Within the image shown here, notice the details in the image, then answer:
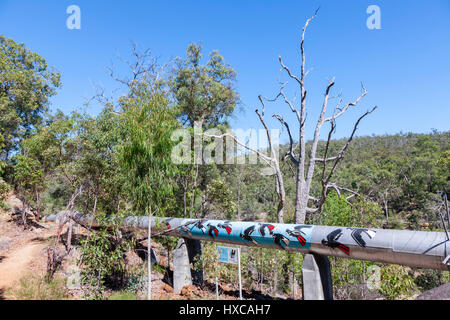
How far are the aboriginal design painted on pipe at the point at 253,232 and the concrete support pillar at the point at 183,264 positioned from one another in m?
0.65

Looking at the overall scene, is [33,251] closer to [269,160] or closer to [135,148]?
[135,148]

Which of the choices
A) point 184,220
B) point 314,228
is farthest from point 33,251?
point 314,228

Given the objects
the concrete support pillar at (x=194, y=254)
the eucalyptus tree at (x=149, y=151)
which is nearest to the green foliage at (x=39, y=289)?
the eucalyptus tree at (x=149, y=151)

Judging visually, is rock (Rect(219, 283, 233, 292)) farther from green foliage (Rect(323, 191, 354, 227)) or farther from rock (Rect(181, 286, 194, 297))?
green foliage (Rect(323, 191, 354, 227))

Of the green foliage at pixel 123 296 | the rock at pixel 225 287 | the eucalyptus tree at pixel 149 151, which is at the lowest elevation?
the rock at pixel 225 287

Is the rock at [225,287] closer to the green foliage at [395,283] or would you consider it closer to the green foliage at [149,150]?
the green foliage at [395,283]

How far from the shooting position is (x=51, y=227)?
16.8 meters

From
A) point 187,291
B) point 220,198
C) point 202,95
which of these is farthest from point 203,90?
point 187,291

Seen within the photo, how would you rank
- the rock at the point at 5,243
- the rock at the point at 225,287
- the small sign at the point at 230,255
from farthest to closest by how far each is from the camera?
the rock at the point at 5,243
the rock at the point at 225,287
the small sign at the point at 230,255

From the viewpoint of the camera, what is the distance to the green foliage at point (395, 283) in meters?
7.01

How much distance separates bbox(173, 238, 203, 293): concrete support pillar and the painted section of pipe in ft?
4.20

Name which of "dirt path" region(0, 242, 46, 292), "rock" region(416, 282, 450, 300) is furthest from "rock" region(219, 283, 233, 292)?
"rock" region(416, 282, 450, 300)

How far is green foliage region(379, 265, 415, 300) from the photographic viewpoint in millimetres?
7008
